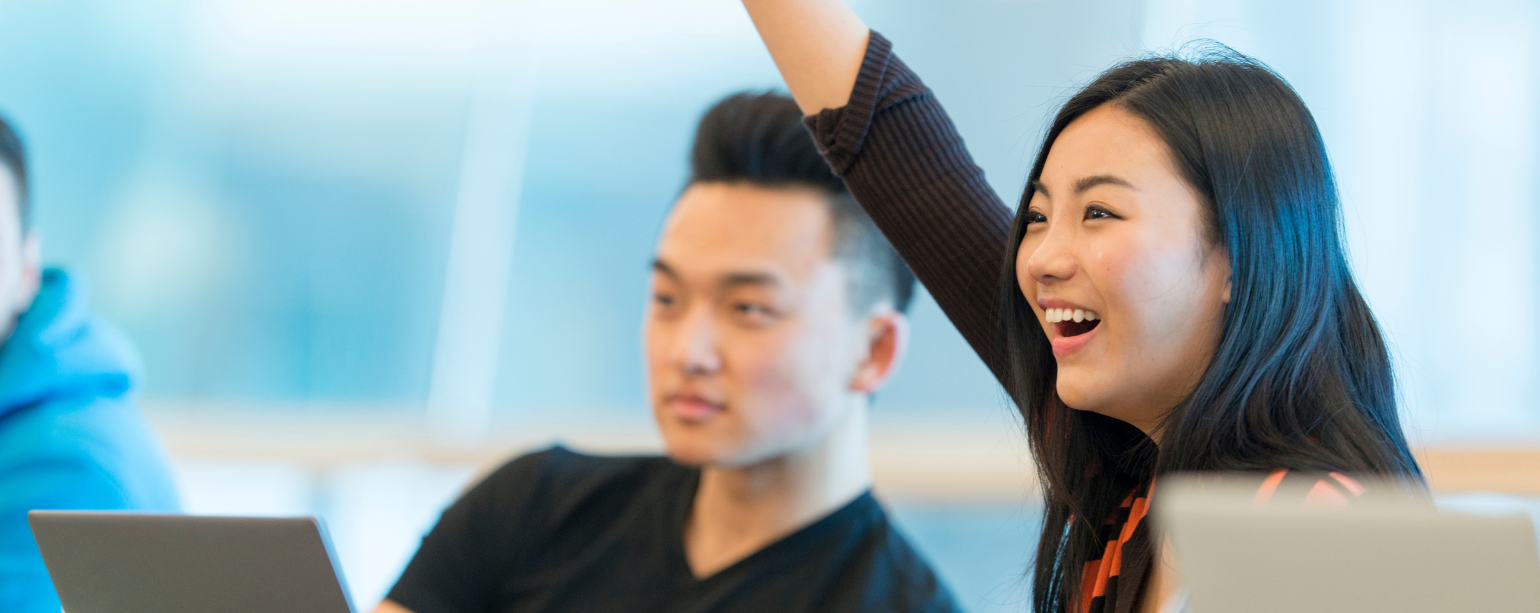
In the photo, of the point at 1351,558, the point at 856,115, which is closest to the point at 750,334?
the point at 856,115

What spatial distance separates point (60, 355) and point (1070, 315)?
143 centimetres

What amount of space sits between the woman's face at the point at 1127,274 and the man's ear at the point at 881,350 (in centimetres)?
70

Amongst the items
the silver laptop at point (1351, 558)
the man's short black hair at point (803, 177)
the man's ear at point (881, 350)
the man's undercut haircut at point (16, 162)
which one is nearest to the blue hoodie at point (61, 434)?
the man's undercut haircut at point (16, 162)

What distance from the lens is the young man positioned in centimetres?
156

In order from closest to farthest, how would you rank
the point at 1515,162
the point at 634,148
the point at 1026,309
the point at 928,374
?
the point at 1026,309
the point at 1515,162
the point at 928,374
the point at 634,148

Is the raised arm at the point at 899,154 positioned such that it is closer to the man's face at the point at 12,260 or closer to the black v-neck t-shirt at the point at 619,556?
the black v-neck t-shirt at the point at 619,556

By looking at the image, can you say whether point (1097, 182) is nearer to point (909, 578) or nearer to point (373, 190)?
point (909, 578)

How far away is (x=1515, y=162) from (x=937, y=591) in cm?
210

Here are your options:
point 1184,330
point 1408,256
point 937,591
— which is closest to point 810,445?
point 937,591

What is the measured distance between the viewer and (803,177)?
167 cm

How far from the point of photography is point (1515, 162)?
2734 mm

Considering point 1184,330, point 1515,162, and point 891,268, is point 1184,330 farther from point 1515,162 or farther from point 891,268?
point 1515,162

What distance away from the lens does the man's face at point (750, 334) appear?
1.56 metres

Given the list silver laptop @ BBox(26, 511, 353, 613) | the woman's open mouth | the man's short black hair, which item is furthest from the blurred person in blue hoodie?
the woman's open mouth
